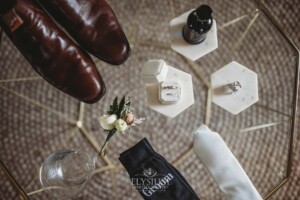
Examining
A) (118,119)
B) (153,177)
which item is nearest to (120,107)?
(118,119)

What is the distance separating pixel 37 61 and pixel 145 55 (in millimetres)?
370

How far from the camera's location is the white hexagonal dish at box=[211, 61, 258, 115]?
1135 millimetres

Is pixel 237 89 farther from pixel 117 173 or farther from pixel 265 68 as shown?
pixel 117 173

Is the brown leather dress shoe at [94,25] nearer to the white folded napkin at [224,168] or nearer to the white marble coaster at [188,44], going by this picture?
the white marble coaster at [188,44]

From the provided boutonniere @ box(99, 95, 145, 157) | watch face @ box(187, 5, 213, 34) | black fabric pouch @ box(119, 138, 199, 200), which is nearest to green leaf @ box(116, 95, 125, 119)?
boutonniere @ box(99, 95, 145, 157)

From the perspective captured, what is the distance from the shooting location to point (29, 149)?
130 cm

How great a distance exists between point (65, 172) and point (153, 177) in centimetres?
22

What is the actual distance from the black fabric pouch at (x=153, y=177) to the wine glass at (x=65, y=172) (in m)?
0.10

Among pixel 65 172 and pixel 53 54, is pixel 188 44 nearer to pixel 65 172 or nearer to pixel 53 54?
pixel 53 54

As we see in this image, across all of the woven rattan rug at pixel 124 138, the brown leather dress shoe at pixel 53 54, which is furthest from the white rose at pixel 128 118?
the woven rattan rug at pixel 124 138

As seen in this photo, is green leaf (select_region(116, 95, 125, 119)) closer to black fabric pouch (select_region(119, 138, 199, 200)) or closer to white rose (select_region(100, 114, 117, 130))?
white rose (select_region(100, 114, 117, 130))

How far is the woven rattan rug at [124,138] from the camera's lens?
1.29 m

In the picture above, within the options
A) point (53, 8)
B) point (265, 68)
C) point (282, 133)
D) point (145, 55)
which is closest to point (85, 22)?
point (53, 8)

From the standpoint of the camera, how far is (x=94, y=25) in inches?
45.5
